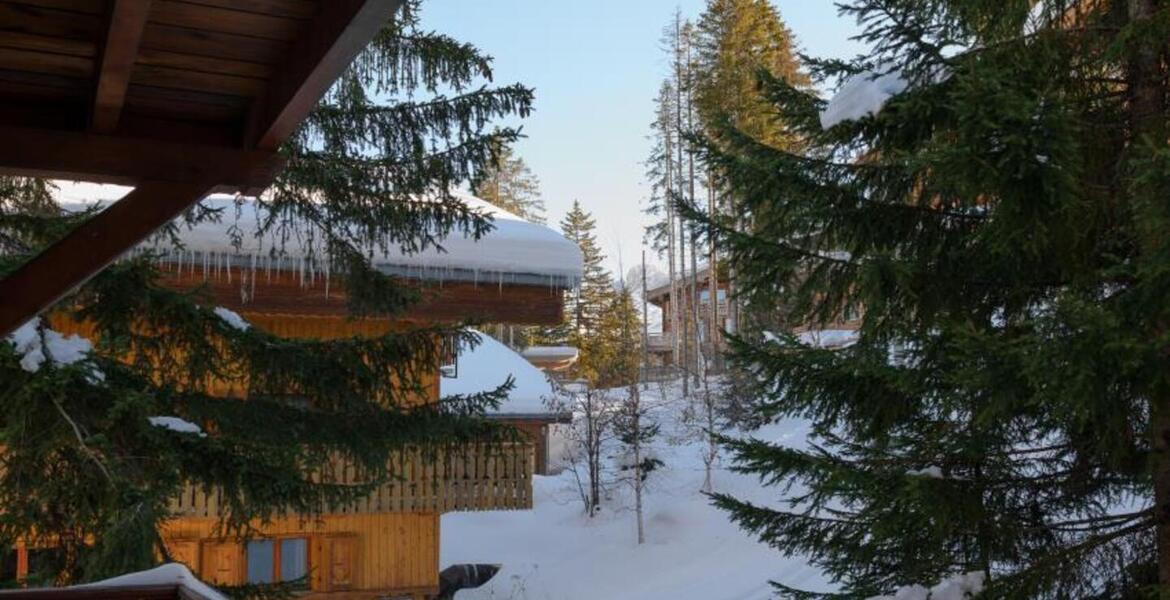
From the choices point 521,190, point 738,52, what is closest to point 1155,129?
point 738,52

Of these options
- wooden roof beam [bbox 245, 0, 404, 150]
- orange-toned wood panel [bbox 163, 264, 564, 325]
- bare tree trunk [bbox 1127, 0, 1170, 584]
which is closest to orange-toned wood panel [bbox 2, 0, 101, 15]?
wooden roof beam [bbox 245, 0, 404, 150]

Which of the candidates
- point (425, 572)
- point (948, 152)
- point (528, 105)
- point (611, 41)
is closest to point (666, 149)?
point (611, 41)

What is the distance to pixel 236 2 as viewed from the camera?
2469mm

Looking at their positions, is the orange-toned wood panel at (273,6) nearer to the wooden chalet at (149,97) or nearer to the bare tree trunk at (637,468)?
the wooden chalet at (149,97)

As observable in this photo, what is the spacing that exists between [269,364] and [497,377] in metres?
15.4

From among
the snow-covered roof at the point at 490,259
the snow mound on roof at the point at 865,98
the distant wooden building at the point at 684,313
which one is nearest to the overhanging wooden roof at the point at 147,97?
the snow mound on roof at the point at 865,98

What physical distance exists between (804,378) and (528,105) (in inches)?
103

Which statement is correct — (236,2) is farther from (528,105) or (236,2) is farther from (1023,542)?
(1023,542)

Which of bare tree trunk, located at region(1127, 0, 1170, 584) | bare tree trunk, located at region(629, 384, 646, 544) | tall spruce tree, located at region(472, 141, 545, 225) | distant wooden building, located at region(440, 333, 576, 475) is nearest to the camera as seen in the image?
bare tree trunk, located at region(1127, 0, 1170, 584)

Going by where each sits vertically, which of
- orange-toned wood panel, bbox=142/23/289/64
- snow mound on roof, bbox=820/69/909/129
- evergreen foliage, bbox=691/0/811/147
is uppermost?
evergreen foliage, bbox=691/0/811/147

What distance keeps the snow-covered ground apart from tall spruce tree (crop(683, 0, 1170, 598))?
902 centimetres

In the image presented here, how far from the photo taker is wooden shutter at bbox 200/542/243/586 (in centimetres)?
1275

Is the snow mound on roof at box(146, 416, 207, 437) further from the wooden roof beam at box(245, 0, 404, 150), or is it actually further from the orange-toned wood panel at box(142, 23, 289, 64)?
the orange-toned wood panel at box(142, 23, 289, 64)

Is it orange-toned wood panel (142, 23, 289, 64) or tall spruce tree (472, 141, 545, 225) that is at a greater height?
tall spruce tree (472, 141, 545, 225)
